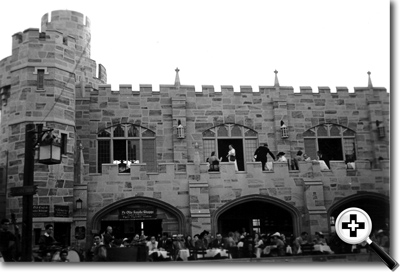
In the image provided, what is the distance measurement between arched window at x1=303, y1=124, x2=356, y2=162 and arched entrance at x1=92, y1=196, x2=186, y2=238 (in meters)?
3.22

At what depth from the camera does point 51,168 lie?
10688mm

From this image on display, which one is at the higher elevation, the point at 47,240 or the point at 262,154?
the point at 262,154

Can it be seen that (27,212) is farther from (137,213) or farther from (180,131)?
(180,131)

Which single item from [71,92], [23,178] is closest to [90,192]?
[23,178]

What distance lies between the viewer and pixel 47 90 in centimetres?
1138

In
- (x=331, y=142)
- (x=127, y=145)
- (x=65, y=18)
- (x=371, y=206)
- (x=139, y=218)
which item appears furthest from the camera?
(x=127, y=145)

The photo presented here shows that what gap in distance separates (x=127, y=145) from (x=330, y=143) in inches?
169

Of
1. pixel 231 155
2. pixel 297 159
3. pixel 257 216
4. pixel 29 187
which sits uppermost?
pixel 231 155

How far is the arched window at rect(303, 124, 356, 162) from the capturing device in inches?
467

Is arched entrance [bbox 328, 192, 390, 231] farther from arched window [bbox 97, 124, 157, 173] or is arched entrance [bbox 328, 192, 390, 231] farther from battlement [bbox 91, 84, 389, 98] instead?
arched window [bbox 97, 124, 157, 173]

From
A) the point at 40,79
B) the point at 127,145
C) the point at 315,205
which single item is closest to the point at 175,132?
the point at 127,145

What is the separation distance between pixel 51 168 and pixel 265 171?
4069 mm

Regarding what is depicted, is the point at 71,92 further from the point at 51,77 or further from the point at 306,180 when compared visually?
the point at 306,180

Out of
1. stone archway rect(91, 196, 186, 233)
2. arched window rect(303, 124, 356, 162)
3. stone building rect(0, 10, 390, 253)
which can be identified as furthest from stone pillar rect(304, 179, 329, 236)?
stone archway rect(91, 196, 186, 233)
